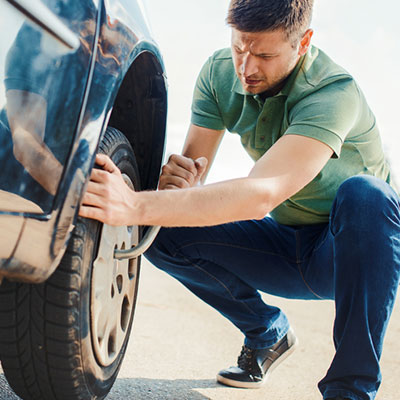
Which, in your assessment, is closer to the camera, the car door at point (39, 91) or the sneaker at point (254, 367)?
the car door at point (39, 91)

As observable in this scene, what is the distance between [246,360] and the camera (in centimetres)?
234

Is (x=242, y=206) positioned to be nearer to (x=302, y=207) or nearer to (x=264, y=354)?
(x=302, y=207)

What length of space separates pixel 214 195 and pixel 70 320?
515 mm

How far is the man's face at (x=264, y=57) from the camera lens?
195 cm

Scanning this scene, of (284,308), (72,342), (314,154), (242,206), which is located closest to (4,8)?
(72,342)

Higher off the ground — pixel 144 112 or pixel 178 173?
pixel 144 112

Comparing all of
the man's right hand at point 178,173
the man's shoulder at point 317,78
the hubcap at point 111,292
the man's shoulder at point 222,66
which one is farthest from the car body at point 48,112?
the man's shoulder at point 222,66

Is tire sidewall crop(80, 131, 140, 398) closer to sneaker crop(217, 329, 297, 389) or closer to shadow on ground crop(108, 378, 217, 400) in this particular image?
shadow on ground crop(108, 378, 217, 400)

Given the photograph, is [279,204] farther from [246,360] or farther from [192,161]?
[246,360]

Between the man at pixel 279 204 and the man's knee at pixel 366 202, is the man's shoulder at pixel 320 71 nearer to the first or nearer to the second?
the man at pixel 279 204

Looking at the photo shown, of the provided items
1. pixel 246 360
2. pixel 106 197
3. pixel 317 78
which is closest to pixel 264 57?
pixel 317 78

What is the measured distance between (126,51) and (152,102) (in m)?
0.46

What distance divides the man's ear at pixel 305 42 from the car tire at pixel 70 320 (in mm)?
818

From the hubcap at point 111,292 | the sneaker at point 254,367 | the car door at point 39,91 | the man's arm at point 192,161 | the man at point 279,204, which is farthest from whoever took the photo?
the sneaker at point 254,367
